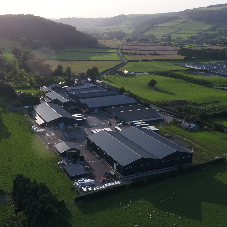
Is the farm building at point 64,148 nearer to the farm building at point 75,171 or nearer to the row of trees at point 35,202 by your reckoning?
the farm building at point 75,171

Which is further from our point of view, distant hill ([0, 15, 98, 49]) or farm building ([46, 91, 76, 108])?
distant hill ([0, 15, 98, 49])

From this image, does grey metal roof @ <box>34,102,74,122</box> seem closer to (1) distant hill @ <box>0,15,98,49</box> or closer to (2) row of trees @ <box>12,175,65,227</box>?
(2) row of trees @ <box>12,175,65,227</box>

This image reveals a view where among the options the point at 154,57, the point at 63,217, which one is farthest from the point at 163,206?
the point at 154,57

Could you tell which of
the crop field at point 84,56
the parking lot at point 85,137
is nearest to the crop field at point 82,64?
the crop field at point 84,56

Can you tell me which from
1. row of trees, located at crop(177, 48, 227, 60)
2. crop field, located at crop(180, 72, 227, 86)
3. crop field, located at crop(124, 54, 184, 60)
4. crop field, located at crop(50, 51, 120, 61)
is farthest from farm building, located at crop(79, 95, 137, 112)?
row of trees, located at crop(177, 48, 227, 60)

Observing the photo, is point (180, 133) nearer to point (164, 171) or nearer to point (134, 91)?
point (164, 171)

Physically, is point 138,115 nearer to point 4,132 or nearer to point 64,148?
point 64,148

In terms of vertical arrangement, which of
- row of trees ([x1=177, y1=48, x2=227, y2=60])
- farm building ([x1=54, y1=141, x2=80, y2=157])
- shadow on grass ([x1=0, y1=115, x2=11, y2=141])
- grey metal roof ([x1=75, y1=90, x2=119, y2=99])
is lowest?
farm building ([x1=54, y1=141, x2=80, y2=157])

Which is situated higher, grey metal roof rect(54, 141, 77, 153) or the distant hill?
the distant hill
